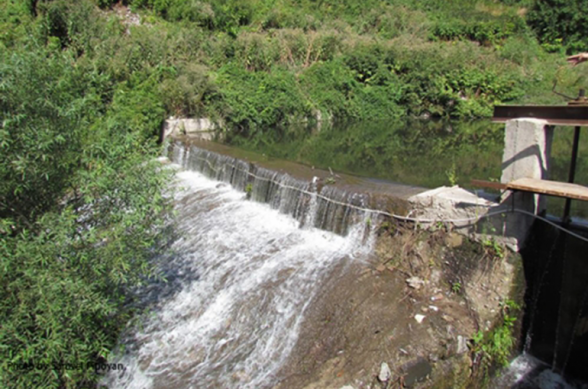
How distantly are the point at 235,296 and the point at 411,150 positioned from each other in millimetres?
A: 8299

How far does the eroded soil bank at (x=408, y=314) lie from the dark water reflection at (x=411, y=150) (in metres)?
2.43

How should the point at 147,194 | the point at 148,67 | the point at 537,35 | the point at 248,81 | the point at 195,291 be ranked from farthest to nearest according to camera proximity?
the point at 537,35 → the point at 248,81 → the point at 148,67 → the point at 195,291 → the point at 147,194

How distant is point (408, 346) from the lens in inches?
173

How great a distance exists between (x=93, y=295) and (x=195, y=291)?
2101 millimetres

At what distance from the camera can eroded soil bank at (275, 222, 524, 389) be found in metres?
4.27

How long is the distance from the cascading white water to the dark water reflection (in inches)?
104

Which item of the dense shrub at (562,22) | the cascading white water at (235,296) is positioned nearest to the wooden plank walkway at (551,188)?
the cascading white water at (235,296)

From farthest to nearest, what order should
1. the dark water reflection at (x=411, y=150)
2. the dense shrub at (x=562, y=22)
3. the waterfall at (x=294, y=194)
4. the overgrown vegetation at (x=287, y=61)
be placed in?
the dense shrub at (x=562, y=22) → the overgrown vegetation at (x=287, y=61) → the dark water reflection at (x=411, y=150) → the waterfall at (x=294, y=194)

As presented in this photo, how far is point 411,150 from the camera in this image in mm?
12391

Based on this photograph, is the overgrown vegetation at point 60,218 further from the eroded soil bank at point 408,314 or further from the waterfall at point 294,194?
the waterfall at point 294,194

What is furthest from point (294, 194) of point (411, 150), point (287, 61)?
point (287, 61)

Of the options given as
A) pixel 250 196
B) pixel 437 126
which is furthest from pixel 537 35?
pixel 250 196

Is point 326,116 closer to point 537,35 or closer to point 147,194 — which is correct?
point 147,194

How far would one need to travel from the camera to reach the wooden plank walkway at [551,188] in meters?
4.04
